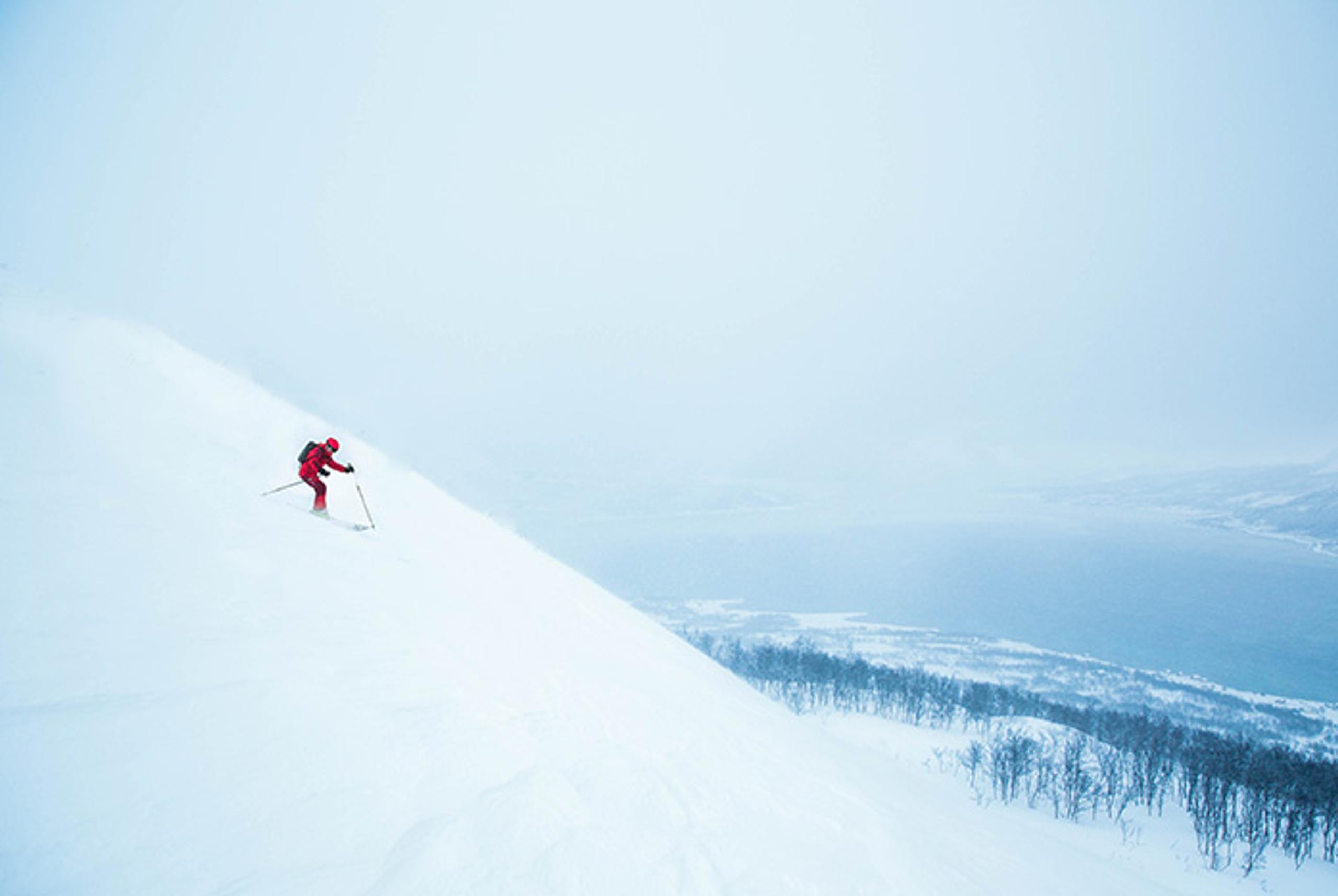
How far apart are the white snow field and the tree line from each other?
39.2 metres

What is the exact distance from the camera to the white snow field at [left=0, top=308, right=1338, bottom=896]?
248 cm

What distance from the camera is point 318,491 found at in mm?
8531

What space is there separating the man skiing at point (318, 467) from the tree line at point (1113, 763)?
4371 centimetres

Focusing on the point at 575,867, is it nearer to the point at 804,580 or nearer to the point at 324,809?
the point at 324,809

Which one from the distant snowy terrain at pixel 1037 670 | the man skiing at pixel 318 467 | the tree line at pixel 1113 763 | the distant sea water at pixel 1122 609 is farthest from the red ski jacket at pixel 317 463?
the distant sea water at pixel 1122 609

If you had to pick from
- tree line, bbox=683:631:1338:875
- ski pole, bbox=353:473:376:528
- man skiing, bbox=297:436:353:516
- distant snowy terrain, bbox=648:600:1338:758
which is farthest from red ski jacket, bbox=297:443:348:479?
distant snowy terrain, bbox=648:600:1338:758

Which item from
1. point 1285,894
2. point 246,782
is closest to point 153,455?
point 246,782

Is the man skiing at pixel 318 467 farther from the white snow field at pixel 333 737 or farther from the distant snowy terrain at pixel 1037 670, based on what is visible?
the distant snowy terrain at pixel 1037 670

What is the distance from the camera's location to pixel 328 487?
436 inches

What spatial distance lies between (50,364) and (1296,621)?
22305 centimetres

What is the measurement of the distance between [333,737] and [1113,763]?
61080 mm

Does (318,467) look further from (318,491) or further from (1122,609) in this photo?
(1122,609)

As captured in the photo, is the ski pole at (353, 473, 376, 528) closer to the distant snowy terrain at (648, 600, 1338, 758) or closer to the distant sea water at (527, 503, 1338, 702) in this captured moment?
the distant snowy terrain at (648, 600, 1338, 758)

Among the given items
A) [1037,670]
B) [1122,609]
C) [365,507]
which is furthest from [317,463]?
[1122,609]
